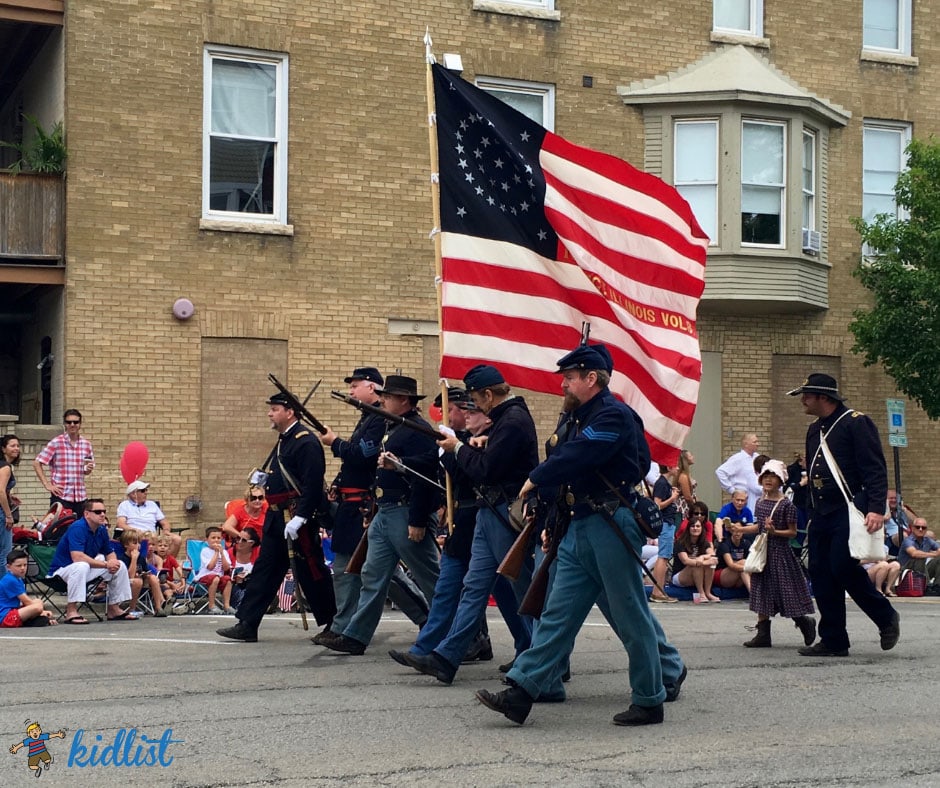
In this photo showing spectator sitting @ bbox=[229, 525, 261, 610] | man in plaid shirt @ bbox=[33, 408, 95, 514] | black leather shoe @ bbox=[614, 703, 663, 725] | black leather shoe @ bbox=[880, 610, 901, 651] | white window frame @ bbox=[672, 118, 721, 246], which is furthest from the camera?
white window frame @ bbox=[672, 118, 721, 246]

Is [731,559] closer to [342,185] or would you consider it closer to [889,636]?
[889,636]

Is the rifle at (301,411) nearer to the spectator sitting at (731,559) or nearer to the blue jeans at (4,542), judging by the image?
the blue jeans at (4,542)

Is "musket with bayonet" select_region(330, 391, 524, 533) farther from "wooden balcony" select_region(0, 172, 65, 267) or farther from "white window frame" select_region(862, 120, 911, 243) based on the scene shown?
"white window frame" select_region(862, 120, 911, 243)

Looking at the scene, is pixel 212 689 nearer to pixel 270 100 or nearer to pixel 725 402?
pixel 270 100

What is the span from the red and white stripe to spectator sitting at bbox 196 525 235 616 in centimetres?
658

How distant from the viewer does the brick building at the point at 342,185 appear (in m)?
18.7

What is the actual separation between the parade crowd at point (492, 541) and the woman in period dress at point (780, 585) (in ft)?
0.05

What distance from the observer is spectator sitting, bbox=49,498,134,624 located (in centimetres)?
1391

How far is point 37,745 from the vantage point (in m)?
7.07

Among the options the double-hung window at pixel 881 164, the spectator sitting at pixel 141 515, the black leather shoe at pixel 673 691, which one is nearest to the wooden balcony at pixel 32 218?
the spectator sitting at pixel 141 515

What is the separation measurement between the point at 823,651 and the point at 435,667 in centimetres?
335

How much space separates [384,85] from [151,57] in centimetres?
329

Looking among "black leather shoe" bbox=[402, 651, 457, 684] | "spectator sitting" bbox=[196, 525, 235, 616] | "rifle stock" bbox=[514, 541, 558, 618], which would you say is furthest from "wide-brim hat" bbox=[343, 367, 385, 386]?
"spectator sitting" bbox=[196, 525, 235, 616]

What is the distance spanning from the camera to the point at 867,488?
34.6ft
